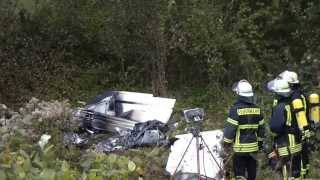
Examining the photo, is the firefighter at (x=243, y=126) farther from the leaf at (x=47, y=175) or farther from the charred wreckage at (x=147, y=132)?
the leaf at (x=47, y=175)

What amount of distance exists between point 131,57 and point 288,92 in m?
7.31

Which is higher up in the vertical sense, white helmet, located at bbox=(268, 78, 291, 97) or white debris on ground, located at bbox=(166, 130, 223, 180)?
white helmet, located at bbox=(268, 78, 291, 97)

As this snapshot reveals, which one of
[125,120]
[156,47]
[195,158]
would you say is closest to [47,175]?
[195,158]

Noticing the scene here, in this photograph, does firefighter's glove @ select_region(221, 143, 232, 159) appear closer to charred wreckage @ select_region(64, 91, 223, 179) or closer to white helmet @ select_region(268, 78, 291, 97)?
charred wreckage @ select_region(64, 91, 223, 179)

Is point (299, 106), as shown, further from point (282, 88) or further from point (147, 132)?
point (147, 132)

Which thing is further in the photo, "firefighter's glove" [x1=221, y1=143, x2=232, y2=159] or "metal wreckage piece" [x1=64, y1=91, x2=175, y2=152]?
"metal wreckage piece" [x1=64, y1=91, x2=175, y2=152]

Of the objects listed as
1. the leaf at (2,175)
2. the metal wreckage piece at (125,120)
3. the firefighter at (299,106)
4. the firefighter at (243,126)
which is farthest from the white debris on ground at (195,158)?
the leaf at (2,175)

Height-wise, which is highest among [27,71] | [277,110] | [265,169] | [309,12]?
[309,12]

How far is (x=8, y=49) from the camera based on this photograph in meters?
15.0

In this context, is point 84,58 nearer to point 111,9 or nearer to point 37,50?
point 37,50

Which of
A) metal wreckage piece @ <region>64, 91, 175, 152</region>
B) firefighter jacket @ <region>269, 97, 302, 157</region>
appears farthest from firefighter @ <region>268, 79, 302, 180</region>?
metal wreckage piece @ <region>64, 91, 175, 152</region>

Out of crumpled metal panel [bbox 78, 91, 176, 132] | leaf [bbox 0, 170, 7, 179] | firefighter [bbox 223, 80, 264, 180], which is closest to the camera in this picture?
leaf [bbox 0, 170, 7, 179]

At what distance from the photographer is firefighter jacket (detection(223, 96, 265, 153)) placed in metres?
7.65

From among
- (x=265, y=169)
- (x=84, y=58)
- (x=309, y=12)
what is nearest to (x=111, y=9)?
(x=84, y=58)
